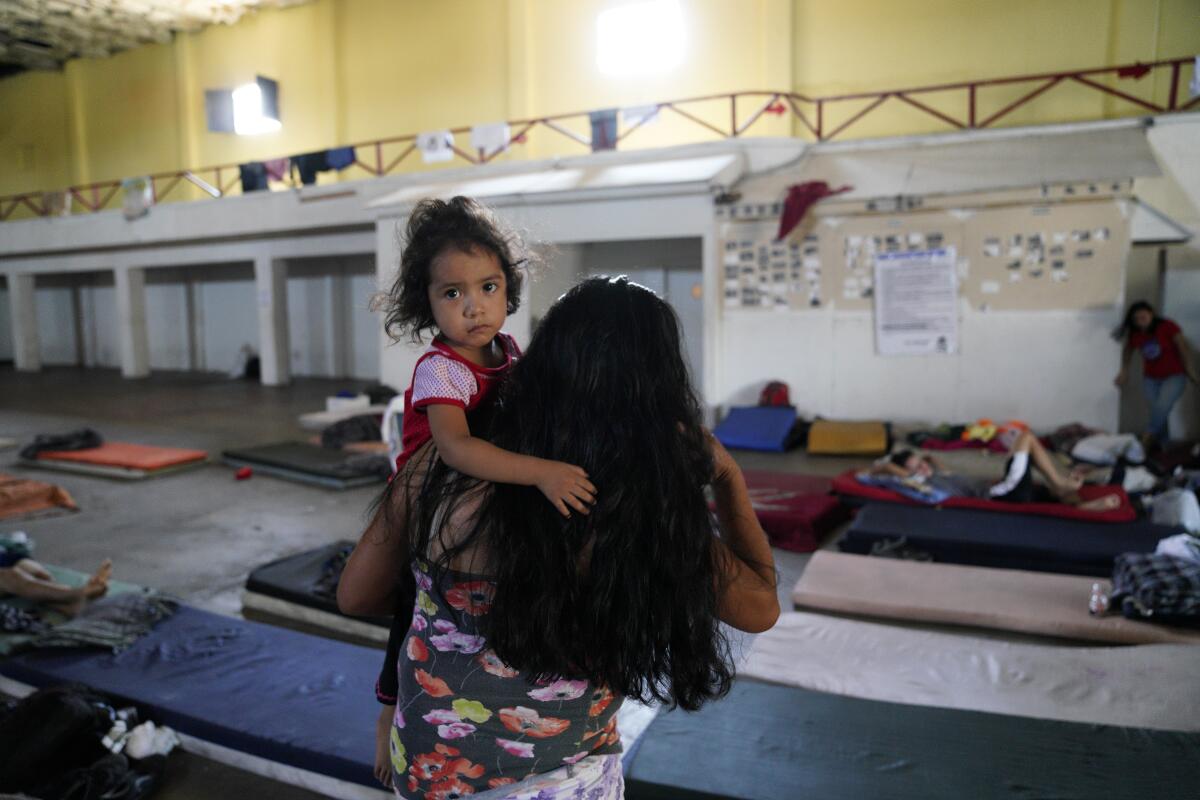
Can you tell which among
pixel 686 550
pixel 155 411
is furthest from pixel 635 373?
pixel 155 411

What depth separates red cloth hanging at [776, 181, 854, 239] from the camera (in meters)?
9.02

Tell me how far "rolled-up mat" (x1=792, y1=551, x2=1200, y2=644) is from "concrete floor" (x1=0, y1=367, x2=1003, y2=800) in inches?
13.4

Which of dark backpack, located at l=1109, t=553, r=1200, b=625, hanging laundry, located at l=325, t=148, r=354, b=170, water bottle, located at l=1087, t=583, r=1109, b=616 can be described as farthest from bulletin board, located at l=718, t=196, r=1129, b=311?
hanging laundry, located at l=325, t=148, r=354, b=170

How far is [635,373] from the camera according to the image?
43.9 inches

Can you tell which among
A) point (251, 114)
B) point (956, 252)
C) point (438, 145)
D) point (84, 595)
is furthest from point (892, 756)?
point (251, 114)

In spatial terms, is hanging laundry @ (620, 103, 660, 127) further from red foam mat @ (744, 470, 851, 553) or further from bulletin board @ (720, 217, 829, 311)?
red foam mat @ (744, 470, 851, 553)

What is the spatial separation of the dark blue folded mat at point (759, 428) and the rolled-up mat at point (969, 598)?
13.5 feet

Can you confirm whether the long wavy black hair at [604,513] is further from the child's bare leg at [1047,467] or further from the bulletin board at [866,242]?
the bulletin board at [866,242]

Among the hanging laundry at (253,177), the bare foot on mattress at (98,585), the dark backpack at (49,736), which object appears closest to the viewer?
the dark backpack at (49,736)

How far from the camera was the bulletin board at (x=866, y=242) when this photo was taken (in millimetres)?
8680

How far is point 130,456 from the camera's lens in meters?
8.31

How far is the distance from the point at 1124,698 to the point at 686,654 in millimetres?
2716

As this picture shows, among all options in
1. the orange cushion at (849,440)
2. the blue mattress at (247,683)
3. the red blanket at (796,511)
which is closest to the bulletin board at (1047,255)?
the orange cushion at (849,440)

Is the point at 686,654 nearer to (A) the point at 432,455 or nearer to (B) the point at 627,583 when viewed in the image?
(B) the point at 627,583
